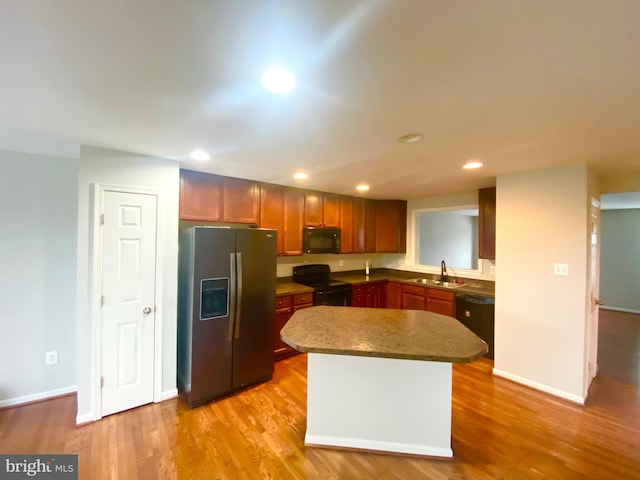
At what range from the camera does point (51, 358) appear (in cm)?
259

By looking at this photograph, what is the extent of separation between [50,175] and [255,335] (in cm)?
247

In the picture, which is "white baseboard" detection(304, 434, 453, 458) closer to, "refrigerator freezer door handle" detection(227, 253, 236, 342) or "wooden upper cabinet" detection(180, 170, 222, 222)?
"refrigerator freezer door handle" detection(227, 253, 236, 342)

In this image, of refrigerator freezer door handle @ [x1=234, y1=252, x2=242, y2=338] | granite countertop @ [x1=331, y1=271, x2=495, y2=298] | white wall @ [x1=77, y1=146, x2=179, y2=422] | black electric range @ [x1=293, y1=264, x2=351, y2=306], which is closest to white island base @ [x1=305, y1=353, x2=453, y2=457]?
refrigerator freezer door handle @ [x1=234, y1=252, x2=242, y2=338]

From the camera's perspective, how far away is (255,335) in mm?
2822

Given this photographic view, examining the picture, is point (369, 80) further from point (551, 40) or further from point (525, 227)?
point (525, 227)

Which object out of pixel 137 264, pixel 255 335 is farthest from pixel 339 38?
pixel 255 335

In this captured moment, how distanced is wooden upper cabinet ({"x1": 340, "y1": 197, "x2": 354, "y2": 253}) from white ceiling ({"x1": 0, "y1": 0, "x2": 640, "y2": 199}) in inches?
86.6

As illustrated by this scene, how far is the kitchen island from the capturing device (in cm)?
188

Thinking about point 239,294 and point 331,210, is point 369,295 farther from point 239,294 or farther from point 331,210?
point 239,294

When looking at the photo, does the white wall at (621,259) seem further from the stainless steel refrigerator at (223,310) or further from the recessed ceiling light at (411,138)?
the stainless steel refrigerator at (223,310)

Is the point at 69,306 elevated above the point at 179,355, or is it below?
above

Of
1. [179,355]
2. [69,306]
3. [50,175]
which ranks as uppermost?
[50,175]

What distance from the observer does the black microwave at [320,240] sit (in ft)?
12.8

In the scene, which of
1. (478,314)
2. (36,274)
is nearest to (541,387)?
(478,314)
